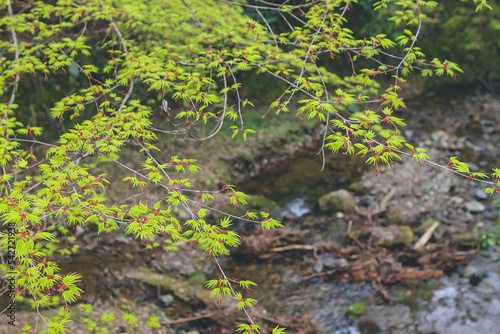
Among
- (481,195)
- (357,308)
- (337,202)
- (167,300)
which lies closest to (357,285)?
(357,308)

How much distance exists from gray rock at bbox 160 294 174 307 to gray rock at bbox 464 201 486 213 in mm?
4628

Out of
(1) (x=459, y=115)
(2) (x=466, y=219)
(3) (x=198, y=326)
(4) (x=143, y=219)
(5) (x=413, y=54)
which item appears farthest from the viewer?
(1) (x=459, y=115)

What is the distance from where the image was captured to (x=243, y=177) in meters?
6.27

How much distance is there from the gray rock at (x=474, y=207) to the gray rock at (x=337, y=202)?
1.75 metres

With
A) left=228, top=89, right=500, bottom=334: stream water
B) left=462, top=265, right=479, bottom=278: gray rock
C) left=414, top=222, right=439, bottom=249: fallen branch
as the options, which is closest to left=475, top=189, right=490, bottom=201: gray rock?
left=228, top=89, right=500, bottom=334: stream water

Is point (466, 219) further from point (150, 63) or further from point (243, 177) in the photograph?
point (150, 63)

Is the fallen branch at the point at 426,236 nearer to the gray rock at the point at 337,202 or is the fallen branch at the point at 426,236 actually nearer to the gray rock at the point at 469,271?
the gray rock at the point at 469,271

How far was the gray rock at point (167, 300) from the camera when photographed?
159 inches

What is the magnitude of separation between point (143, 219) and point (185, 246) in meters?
2.85

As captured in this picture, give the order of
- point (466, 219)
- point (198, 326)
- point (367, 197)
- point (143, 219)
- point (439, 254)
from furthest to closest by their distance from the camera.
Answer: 1. point (367, 197)
2. point (466, 219)
3. point (439, 254)
4. point (198, 326)
5. point (143, 219)

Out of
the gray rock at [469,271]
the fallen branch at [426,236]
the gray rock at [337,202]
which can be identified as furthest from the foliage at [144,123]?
the gray rock at [469,271]

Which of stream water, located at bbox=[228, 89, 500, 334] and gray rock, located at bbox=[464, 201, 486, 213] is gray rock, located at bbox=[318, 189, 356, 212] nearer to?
stream water, located at bbox=[228, 89, 500, 334]

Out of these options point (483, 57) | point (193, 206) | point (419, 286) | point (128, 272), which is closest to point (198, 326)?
point (128, 272)

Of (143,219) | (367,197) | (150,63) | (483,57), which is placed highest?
(150,63)
